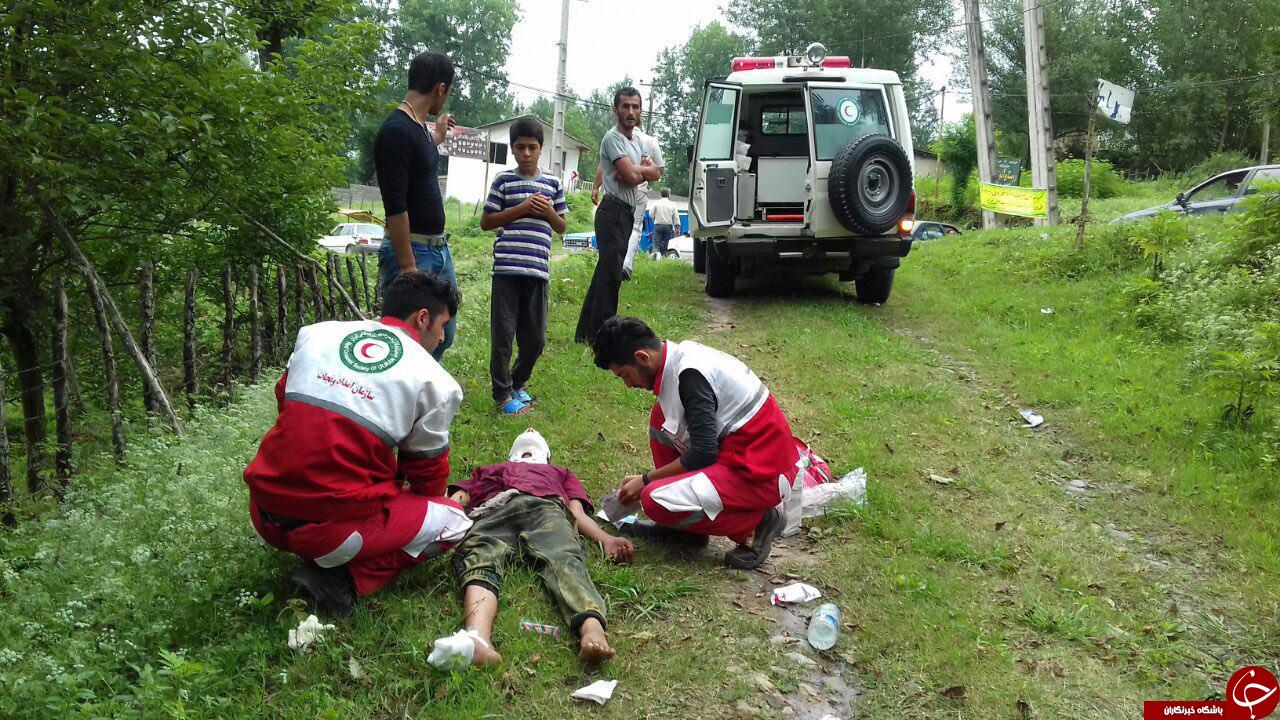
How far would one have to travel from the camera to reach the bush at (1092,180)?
3127 centimetres

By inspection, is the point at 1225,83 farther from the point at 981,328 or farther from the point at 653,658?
the point at 653,658

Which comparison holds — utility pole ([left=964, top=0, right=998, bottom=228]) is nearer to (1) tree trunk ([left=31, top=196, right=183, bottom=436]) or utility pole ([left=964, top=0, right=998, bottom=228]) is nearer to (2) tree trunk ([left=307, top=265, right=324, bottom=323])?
(2) tree trunk ([left=307, top=265, right=324, bottom=323])

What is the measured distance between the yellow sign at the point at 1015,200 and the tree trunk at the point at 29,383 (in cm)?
1633

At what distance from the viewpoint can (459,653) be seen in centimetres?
292

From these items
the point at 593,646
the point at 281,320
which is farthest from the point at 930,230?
the point at 593,646

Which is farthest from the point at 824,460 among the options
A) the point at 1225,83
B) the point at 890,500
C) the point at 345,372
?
the point at 1225,83

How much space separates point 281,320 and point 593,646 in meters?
5.22

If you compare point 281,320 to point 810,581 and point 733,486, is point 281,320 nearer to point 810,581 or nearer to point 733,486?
point 733,486

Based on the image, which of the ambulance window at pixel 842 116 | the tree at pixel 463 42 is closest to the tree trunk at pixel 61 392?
the ambulance window at pixel 842 116

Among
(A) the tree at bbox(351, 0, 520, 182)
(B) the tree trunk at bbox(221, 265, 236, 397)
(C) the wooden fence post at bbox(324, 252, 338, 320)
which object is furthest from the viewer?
(A) the tree at bbox(351, 0, 520, 182)

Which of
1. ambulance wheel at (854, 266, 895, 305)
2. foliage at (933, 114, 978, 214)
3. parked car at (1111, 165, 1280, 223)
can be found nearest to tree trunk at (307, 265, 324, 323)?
ambulance wheel at (854, 266, 895, 305)

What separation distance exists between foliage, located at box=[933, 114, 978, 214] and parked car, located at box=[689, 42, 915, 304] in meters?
23.1

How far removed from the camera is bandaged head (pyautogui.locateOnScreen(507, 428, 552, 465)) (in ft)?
14.3

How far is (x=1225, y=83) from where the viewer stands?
37.2 m
